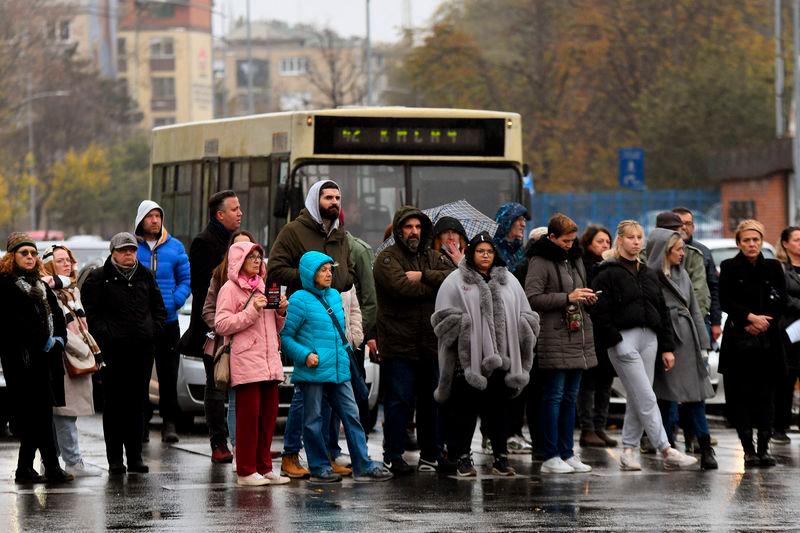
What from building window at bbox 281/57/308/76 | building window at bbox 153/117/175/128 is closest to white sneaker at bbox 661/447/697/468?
building window at bbox 153/117/175/128

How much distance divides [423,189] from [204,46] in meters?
132

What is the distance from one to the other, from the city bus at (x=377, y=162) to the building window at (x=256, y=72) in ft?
488

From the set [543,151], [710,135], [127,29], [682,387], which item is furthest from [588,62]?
[127,29]

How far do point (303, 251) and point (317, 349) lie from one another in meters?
0.82

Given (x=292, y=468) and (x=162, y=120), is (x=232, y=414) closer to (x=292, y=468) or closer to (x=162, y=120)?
(x=292, y=468)

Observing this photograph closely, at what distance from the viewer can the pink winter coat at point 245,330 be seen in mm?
12242

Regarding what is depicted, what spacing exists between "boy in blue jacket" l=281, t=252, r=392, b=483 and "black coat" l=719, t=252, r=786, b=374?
311 centimetres

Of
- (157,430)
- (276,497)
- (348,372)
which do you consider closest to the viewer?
(276,497)

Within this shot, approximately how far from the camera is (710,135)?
2064 inches

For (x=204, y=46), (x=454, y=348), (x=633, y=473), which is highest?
(x=204, y=46)

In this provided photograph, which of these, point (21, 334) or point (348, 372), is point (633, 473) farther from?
point (21, 334)

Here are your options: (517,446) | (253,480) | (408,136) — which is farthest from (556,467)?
(408,136)

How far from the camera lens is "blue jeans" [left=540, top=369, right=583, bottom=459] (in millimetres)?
13188

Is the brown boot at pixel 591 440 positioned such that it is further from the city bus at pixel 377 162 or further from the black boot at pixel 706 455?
the city bus at pixel 377 162
